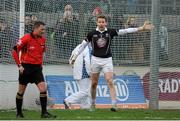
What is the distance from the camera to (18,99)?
1262 centimetres

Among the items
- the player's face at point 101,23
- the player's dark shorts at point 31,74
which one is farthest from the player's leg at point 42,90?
the player's face at point 101,23

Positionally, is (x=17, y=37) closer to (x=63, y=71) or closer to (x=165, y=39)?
(x=63, y=71)

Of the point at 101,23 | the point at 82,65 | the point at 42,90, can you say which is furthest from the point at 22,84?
the point at 82,65

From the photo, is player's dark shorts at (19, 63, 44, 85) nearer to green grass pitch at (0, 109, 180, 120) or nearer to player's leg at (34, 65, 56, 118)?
player's leg at (34, 65, 56, 118)

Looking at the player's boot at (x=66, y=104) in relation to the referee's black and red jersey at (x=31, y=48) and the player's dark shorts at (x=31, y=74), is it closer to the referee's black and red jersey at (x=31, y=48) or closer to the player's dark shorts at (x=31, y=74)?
the player's dark shorts at (x=31, y=74)

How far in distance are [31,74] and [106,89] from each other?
181 inches

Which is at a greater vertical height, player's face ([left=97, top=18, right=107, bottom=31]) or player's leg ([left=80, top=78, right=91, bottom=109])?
player's face ([left=97, top=18, right=107, bottom=31])

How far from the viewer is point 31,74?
40.9 feet

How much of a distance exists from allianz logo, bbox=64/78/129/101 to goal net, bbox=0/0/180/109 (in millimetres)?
58

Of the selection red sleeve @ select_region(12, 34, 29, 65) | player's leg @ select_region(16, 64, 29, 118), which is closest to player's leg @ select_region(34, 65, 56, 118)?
player's leg @ select_region(16, 64, 29, 118)

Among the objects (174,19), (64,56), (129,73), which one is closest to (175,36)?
(174,19)

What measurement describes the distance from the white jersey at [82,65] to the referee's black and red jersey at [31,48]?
3646mm

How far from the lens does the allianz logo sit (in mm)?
16594

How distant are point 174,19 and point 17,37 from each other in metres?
4.18
